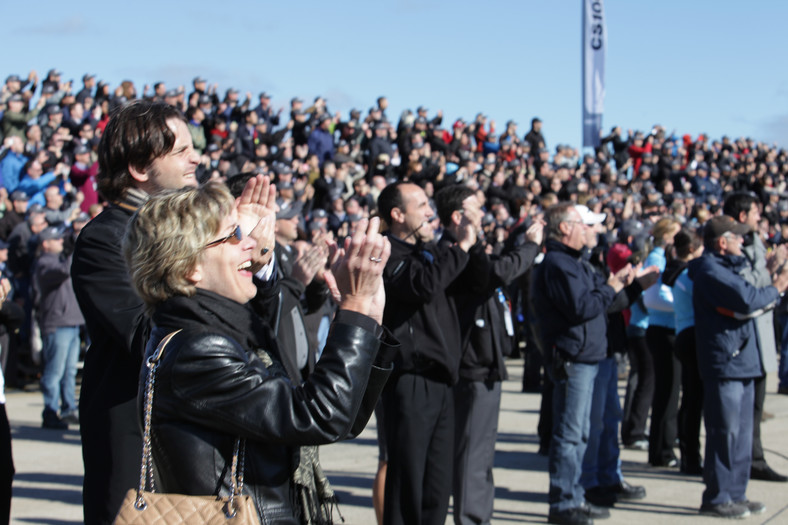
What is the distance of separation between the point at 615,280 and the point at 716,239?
0.73 meters

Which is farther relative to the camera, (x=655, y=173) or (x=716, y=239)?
(x=655, y=173)

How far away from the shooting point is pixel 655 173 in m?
24.8

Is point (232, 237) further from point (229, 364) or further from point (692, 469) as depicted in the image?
point (692, 469)

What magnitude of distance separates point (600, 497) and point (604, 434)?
43 centimetres

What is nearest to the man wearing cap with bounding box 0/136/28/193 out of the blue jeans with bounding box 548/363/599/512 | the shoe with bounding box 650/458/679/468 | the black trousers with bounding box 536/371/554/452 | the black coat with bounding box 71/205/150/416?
the black trousers with bounding box 536/371/554/452

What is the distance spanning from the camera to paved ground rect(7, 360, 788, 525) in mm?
5855

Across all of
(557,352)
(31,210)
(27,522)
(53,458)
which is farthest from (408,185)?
(31,210)

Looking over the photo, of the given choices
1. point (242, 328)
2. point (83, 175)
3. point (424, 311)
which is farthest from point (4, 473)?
point (83, 175)

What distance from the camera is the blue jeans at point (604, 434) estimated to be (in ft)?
19.6

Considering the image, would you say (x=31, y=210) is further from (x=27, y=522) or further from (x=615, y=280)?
(x=615, y=280)

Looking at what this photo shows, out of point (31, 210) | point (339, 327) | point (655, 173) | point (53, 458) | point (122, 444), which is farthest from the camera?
point (655, 173)

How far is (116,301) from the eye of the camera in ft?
8.28

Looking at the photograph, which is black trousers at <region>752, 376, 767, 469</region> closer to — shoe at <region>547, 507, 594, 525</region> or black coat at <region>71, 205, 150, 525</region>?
shoe at <region>547, 507, 594, 525</region>

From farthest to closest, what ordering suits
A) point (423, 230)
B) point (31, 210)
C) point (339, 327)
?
1. point (31, 210)
2. point (423, 230)
3. point (339, 327)
